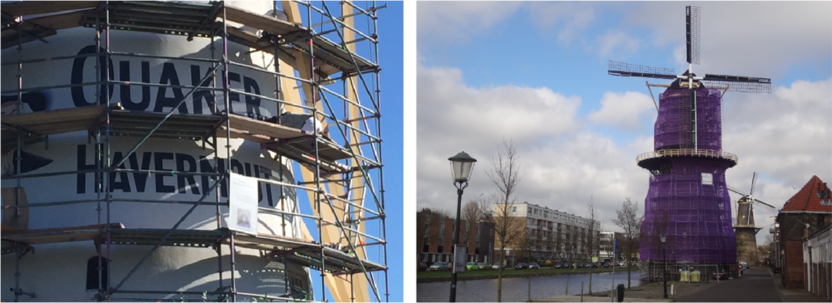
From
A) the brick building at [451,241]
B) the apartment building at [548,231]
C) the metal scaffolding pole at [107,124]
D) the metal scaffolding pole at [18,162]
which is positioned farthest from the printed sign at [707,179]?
the metal scaffolding pole at [18,162]

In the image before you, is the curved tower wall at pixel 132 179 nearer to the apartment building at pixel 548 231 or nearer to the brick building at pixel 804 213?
the brick building at pixel 804 213

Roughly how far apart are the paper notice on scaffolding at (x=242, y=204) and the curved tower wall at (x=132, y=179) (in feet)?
3.34

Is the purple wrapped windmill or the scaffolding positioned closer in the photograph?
the scaffolding

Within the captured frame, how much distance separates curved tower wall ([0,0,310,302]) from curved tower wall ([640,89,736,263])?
58658 millimetres

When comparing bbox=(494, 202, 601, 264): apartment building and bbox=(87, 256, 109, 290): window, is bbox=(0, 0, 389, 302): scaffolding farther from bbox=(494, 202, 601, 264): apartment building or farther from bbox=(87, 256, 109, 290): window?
bbox=(494, 202, 601, 264): apartment building

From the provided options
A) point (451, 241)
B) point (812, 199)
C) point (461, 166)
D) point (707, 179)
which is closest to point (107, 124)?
point (461, 166)

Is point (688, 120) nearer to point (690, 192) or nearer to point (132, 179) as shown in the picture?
point (690, 192)

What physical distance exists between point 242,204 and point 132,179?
240 cm

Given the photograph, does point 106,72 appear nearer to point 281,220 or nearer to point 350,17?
point 281,220

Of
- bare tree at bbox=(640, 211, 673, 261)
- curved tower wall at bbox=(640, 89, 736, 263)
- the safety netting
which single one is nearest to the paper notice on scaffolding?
bare tree at bbox=(640, 211, 673, 261)

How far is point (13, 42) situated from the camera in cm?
1909

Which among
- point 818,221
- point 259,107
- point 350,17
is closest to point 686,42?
point 818,221

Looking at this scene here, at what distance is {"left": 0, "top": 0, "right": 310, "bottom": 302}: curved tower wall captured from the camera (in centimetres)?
1780

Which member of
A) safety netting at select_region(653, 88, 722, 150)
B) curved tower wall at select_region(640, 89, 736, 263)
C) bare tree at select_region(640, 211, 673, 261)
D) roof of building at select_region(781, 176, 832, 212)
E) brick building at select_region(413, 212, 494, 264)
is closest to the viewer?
roof of building at select_region(781, 176, 832, 212)
